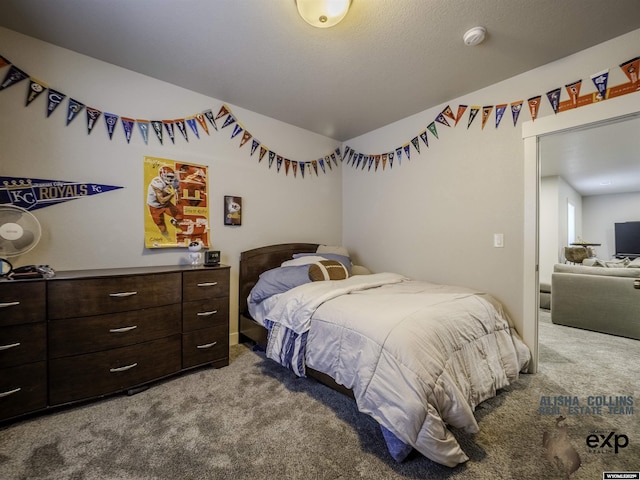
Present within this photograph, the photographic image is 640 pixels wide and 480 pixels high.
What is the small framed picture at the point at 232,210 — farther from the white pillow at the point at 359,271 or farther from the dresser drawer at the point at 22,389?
the dresser drawer at the point at 22,389

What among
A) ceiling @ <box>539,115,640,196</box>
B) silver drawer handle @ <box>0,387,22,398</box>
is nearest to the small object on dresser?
silver drawer handle @ <box>0,387,22,398</box>

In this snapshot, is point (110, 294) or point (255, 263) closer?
point (110, 294)

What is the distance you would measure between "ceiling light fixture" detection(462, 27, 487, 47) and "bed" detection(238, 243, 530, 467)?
5.94 feet

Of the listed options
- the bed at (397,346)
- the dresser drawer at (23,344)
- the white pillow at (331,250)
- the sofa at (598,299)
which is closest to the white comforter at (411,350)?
the bed at (397,346)

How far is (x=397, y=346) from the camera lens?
4.75 ft

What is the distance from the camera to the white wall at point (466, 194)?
2.28 meters

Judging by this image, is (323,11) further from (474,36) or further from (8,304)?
(8,304)

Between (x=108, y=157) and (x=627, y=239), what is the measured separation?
1013 centimetres

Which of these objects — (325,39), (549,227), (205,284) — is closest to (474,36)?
(325,39)

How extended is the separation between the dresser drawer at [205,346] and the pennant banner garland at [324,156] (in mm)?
1708

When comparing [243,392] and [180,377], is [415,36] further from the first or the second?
[180,377]

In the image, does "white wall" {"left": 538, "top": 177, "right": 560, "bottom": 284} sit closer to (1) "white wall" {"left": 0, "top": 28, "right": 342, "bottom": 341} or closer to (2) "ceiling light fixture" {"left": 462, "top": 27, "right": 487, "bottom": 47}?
(2) "ceiling light fixture" {"left": 462, "top": 27, "right": 487, "bottom": 47}

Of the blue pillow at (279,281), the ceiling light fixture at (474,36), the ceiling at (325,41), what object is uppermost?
the ceiling at (325,41)

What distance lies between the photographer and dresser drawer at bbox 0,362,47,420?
1.58 metres
